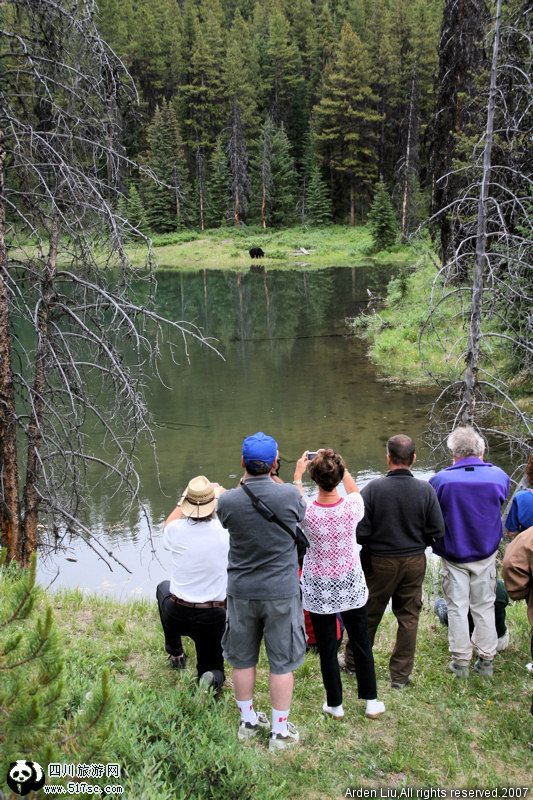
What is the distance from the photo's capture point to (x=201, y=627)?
3.84m

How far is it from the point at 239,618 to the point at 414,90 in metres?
44.9

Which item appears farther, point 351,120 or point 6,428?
point 351,120

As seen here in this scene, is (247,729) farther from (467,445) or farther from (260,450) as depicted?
(467,445)

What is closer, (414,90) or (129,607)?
(129,607)

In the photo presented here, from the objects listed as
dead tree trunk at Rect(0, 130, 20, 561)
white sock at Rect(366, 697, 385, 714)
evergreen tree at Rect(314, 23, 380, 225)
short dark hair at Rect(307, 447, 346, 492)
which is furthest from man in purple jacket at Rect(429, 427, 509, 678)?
evergreen tree at Rect(314, 23, 380, 225)

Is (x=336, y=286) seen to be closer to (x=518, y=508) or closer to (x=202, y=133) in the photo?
(x=518, y=508)

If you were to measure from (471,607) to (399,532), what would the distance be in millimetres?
895

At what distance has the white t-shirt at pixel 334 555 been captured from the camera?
11.7ft

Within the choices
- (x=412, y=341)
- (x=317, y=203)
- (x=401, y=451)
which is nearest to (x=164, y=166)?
(x=317, y=203)

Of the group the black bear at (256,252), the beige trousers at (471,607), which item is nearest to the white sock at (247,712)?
the beige trousers at (471,607)

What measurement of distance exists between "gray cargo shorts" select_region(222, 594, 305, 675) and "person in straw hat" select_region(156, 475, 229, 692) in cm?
31

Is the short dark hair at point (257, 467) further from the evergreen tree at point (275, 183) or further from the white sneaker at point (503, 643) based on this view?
the evergreen tree at point (275, 183)

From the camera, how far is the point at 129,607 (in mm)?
5590

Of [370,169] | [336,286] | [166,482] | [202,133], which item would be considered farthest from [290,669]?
[202,133]
